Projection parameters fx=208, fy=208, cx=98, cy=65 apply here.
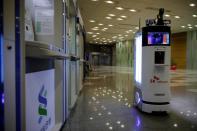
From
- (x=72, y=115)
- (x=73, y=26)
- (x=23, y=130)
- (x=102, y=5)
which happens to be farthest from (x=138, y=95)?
(x=102, y=5)

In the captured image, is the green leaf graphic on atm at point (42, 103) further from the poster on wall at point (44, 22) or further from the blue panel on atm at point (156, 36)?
the blue panel on atm at point (156, 36)

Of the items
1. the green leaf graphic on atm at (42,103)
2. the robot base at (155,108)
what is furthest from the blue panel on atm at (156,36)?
the green leaf graphic on atm at (42,103)

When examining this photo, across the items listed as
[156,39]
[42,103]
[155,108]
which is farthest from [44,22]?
[155,108]

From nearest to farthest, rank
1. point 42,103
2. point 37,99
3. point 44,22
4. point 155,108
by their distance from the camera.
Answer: point 37,99
point 42,103
point 44,22
point 155,108

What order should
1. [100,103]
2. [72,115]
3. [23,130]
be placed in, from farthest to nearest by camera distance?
[100,103] → [72,115] → [23,130]

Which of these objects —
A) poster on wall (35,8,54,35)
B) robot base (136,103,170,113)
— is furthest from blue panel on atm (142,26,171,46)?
poster on wall (35,8,54,35)

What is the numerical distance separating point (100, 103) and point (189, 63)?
21.4m

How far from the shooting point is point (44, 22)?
2.39 meters

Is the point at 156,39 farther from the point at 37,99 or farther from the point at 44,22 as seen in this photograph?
→ the point at 37,99

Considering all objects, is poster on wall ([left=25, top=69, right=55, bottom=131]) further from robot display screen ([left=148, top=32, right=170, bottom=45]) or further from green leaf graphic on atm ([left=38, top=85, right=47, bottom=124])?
robot display screen ([left=148, top=32, right=170, bottom=45])

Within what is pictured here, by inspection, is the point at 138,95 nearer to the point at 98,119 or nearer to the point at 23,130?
the point at 98,119

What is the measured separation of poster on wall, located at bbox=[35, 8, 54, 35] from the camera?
7.53 feet

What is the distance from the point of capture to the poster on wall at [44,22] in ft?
7.53

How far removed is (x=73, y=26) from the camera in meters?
5.67
